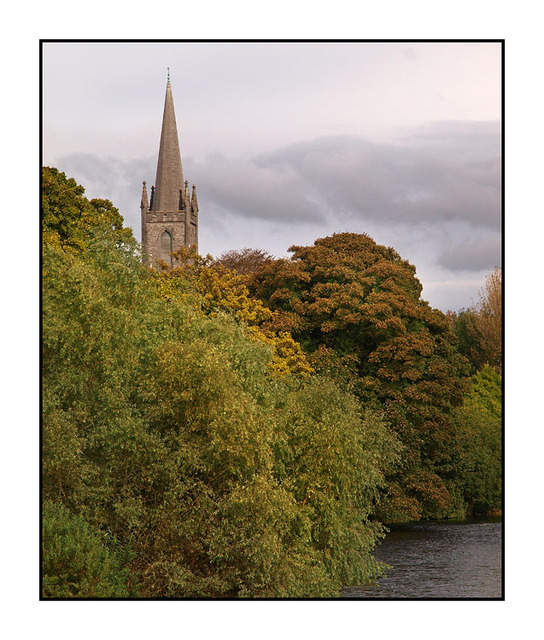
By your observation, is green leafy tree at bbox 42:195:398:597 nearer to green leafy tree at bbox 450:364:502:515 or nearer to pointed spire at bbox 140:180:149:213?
green leafy tree at bbox 450:364:502:515

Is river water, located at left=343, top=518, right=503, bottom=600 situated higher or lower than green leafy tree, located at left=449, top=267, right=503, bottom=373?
lower

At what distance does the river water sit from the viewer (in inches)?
861

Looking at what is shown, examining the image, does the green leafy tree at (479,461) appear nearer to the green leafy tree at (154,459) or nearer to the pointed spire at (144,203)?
the green leafy tree at (154,459)

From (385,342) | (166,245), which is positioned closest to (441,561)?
(385,342)

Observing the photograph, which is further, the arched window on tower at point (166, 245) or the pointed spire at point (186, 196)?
the arched window on tower at point (166, 245)

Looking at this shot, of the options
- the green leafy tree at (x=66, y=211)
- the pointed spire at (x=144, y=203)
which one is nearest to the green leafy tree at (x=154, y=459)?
the green leafy tree at (x=66, y=211)

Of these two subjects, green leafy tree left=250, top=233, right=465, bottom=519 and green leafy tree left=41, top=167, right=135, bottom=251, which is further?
green leafy tree left=250, top=233, right=465, bottom=519

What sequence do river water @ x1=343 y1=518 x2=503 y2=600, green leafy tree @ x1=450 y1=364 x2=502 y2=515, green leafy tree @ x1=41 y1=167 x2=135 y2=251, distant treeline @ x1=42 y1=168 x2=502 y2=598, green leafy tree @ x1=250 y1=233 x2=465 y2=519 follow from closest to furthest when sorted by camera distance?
distant treeline @ x1=42 y1=168 x2=502 y2=598
river water @ x1=343 y1=518 x2=503 y2=600
green leafy tree @ x1=41 y1=167 x2=135 y2=251
green leafy tree @ x1=250 y1=233 x2=465 y2=519
green leafy tree @ x1=450 y1=364 x2=502 y2=515

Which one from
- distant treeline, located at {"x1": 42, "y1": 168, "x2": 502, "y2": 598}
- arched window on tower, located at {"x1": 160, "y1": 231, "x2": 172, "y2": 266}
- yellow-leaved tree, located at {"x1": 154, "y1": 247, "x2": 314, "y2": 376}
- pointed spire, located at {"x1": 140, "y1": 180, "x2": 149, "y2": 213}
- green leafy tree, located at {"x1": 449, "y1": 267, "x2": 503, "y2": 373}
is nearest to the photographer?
distant treeline, located at {"x1": 42, "y1": 168, "x2": 502, "y2": 598}

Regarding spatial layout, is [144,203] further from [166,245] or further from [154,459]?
[154,459]

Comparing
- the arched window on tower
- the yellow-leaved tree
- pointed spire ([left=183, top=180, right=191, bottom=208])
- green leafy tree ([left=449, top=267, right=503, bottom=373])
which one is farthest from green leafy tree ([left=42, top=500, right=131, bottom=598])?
the arched window on tower

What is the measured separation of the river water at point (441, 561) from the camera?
71.8 ft

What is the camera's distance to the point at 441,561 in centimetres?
2702

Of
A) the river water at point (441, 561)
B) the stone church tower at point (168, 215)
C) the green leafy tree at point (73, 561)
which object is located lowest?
the river water at point (441, 561)
